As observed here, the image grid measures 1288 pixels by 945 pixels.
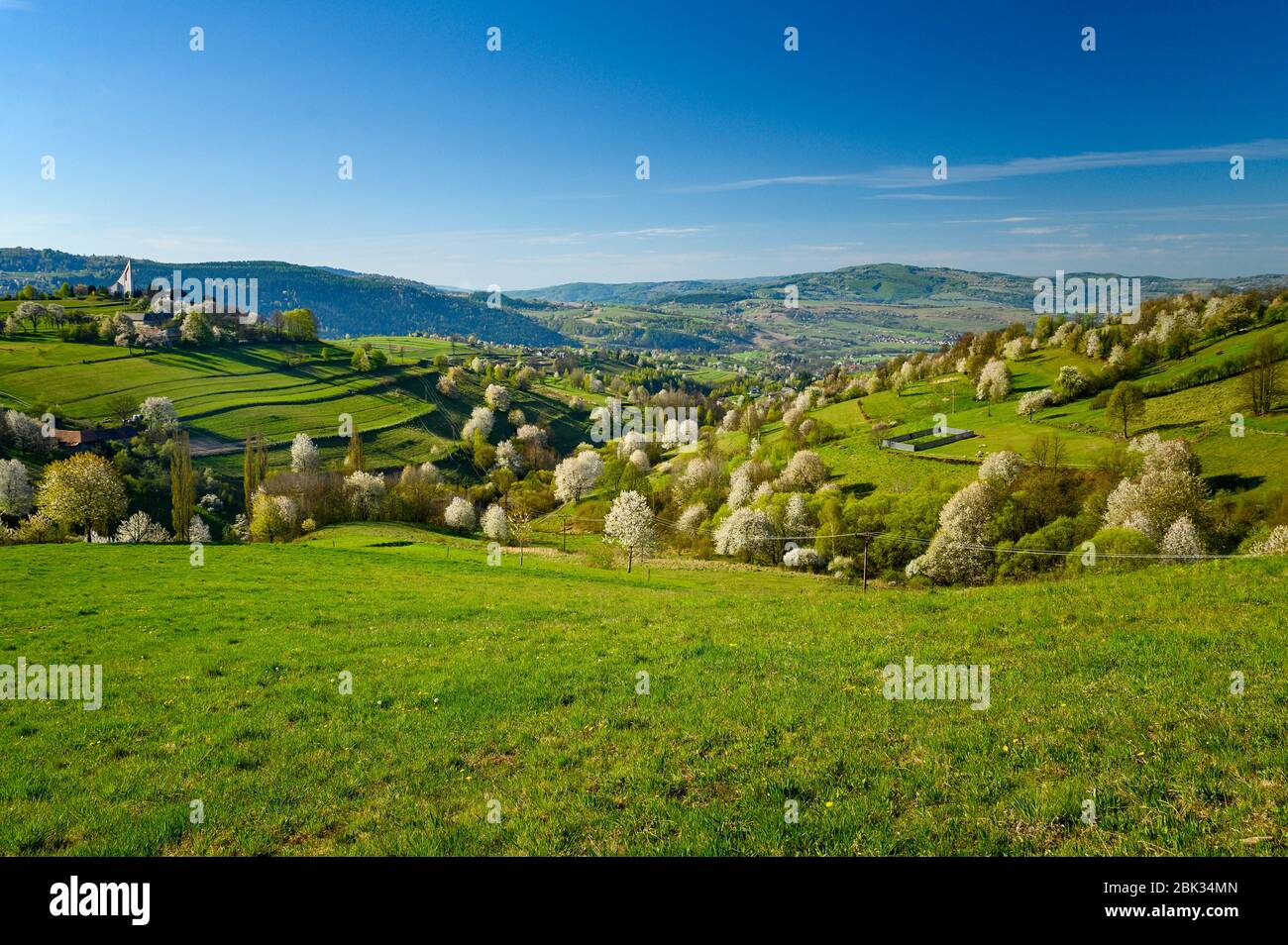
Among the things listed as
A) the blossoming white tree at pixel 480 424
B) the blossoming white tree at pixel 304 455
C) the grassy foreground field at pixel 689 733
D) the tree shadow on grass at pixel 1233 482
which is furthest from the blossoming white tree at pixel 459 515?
the tree shadow on grass at pixel 1233 482

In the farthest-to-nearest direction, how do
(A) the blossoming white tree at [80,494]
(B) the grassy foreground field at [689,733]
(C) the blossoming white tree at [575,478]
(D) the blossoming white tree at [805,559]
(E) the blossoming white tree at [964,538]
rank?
(C) the blossoming white tree at [575,478] < (D) the blossoming white tree at [805,559] < (E) the blossoming white tree at [964,538] < (A) the blossoming white tree at [80,494] < (B) the grassy foreground field at [689,733]

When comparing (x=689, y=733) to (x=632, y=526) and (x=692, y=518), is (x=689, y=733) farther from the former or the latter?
(x=692, y=518)

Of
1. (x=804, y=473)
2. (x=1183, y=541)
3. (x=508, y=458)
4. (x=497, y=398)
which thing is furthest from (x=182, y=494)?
(x=1183, y=541)

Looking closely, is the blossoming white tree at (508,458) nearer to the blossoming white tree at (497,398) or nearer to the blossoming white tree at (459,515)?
the blossoming white tree at (497,398)

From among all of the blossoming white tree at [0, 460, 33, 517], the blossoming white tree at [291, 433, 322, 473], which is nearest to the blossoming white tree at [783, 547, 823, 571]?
the blossoming white tree at [291, 433, 322, 473]

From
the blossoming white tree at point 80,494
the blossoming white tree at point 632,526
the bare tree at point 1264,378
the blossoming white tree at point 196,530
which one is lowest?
the blossoming white tree at point 196,530
